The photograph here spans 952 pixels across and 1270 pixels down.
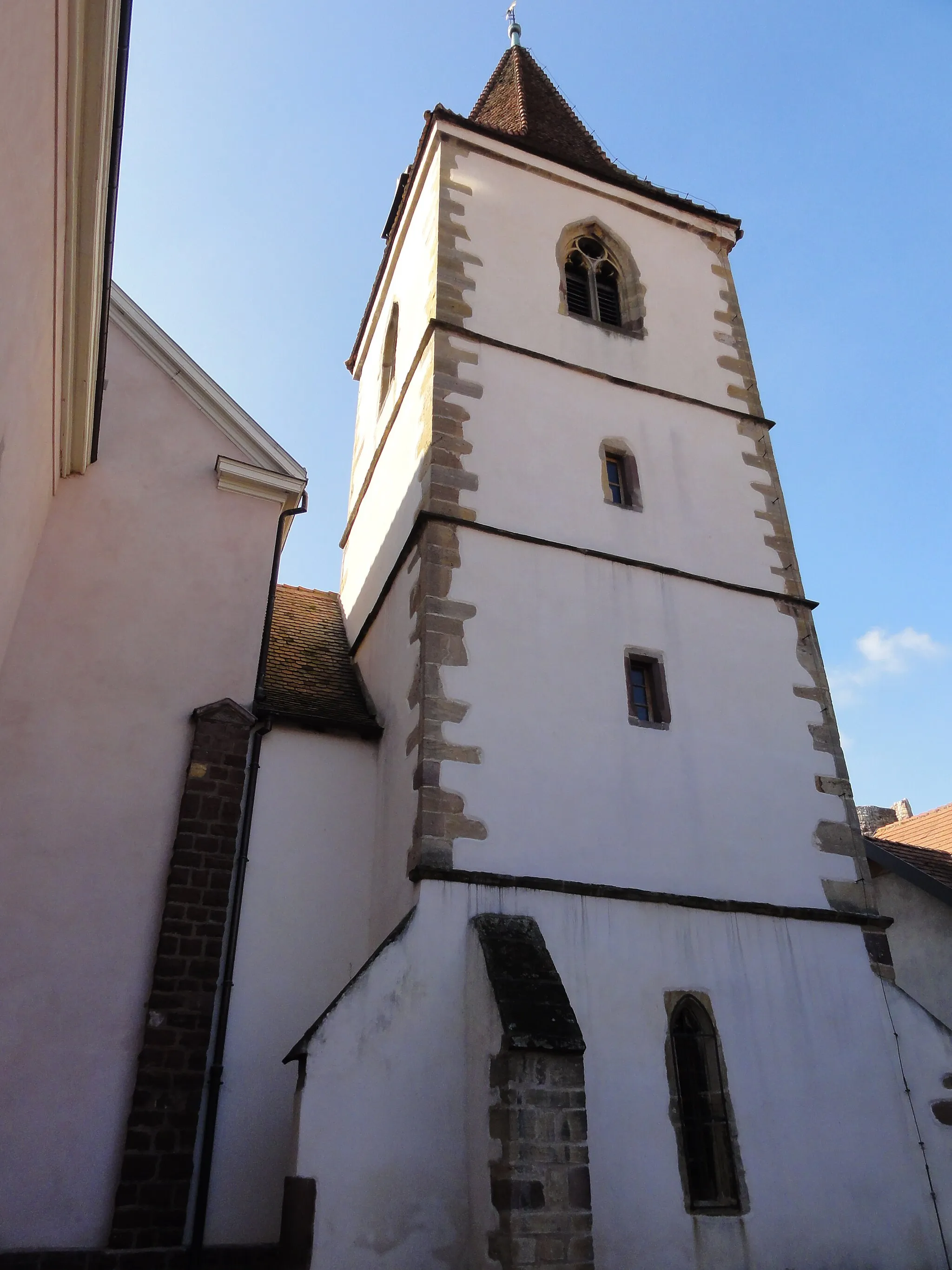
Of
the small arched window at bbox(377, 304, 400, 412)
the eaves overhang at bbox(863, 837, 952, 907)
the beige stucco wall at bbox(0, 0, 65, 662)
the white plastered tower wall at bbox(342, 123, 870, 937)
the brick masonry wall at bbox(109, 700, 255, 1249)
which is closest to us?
the beige stucco wall at bbox(0, 0, 65, 662)

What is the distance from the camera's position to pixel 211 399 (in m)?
9.90

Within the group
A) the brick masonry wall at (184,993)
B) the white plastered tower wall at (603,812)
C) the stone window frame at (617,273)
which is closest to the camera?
the white plastered tower wall at (603,812)

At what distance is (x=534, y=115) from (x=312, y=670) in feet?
32.1

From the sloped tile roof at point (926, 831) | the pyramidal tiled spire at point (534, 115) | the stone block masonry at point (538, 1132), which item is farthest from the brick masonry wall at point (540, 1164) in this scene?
the pyramidal tiled spire at point (534, 115)

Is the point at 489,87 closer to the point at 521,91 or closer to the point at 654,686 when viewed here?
the point at 521,91

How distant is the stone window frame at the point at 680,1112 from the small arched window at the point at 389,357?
858 centimetres

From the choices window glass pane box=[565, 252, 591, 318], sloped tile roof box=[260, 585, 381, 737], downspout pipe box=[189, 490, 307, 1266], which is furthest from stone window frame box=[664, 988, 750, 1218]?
window glass pane box=[565, 252, 591, 318]

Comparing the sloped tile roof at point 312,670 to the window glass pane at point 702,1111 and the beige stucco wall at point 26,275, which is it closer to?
the beige stucco wall at point 26,275

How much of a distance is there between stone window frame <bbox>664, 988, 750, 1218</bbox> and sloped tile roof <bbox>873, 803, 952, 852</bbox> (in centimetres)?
608

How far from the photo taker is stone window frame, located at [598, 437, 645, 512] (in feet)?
32.1

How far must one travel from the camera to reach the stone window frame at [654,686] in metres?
8.42

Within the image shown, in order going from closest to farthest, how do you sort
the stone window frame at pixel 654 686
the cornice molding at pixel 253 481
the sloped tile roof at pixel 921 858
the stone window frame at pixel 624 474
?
the stone window frame at pixel 654 686, the cornice molding at pixel 253 481, the stone window frame at pixel 624 474, the sloped tile roof at pixel 921 858

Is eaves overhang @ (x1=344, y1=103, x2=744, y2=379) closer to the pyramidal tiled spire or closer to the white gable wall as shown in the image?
the pyramidal tiled spire

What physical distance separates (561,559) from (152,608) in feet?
12.3
